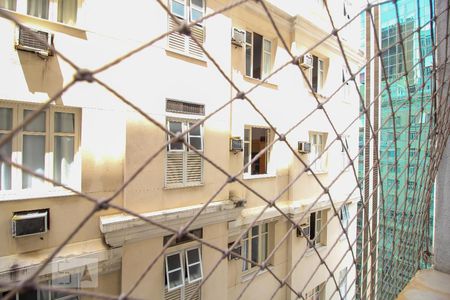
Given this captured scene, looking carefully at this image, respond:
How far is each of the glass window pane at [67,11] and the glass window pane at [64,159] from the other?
1.00 m

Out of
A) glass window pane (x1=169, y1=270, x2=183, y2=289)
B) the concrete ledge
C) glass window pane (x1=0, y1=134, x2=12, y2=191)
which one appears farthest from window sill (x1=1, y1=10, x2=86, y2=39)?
the concrete ledge

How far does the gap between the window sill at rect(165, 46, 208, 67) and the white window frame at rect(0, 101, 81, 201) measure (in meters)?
1.06

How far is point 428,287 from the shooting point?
98 cm

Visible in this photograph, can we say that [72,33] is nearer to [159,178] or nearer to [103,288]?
[159,178]

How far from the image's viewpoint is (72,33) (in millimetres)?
2049

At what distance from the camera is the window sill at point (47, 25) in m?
1.86

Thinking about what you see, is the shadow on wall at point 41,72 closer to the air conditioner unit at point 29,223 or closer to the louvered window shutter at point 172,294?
the air conditioner unit at point 29,223

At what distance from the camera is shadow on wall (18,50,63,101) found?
190 centimetres

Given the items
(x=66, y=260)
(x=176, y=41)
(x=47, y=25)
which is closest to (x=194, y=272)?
(x=66, y=260)

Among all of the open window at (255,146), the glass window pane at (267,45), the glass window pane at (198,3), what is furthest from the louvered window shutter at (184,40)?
the open window at (255,146)

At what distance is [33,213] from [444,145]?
2688 millimetres

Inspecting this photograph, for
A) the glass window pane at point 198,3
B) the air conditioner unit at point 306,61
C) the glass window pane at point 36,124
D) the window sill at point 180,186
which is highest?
the glass window pane at point 198,3

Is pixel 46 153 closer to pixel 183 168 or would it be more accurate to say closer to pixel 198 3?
pixel 183 168

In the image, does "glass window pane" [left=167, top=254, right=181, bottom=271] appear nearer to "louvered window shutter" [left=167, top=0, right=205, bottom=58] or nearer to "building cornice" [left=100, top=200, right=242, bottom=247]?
"building cornice" [left=100, top=200, right=242, bottom=247]
